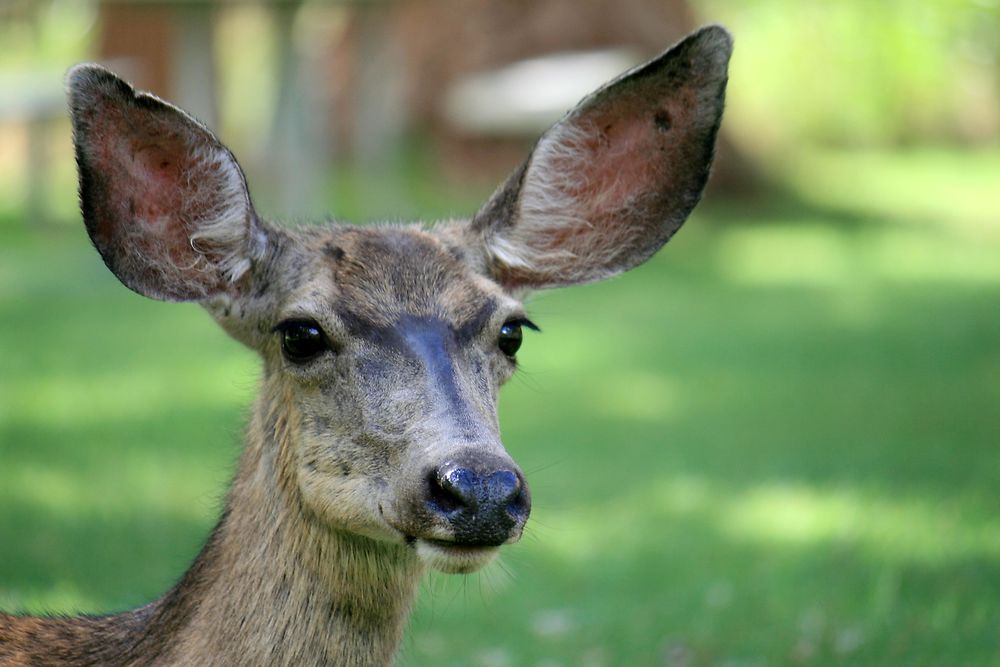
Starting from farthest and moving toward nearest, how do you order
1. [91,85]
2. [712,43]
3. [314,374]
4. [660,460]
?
1. [660,460]
2. [712,43]
3. [314,374]
4. [91,85]

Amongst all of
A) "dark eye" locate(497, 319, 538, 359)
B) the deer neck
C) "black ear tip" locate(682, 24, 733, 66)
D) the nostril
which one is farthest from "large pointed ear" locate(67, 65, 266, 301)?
"black ear tip" locate(682, 24, 733, 66)

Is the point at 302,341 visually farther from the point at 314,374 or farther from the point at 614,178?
the point at 614,178

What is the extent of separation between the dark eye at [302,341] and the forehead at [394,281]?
0.24 ft

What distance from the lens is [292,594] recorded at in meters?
3.88

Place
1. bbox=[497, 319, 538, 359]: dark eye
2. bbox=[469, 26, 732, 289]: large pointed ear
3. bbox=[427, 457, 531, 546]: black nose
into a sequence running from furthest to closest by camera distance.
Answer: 1. bbox=[469, 26, 732, 289]: large pointed ear
2. bbox=[497, 319, 538, 359]: dark eye
3. bbox=[427, 457, 531, 546]: black nose

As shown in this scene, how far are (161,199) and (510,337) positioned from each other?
98cm

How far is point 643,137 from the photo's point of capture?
4.52 m

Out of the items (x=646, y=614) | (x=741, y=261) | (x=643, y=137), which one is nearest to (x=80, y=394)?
(x=646, y=614)

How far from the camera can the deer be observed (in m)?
3.74

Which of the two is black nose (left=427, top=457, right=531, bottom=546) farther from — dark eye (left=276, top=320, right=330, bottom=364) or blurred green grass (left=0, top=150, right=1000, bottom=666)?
blurred green grass (left=0, top=150, right=1000, bottom=666)

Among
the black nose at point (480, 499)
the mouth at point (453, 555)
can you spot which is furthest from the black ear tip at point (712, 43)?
the mouth at point (453, 555)

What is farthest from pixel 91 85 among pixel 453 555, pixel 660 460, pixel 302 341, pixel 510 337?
pixel 660 460

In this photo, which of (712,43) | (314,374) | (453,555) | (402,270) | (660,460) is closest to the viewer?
(453,555)

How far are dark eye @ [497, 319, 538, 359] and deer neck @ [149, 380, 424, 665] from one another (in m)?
0.57
